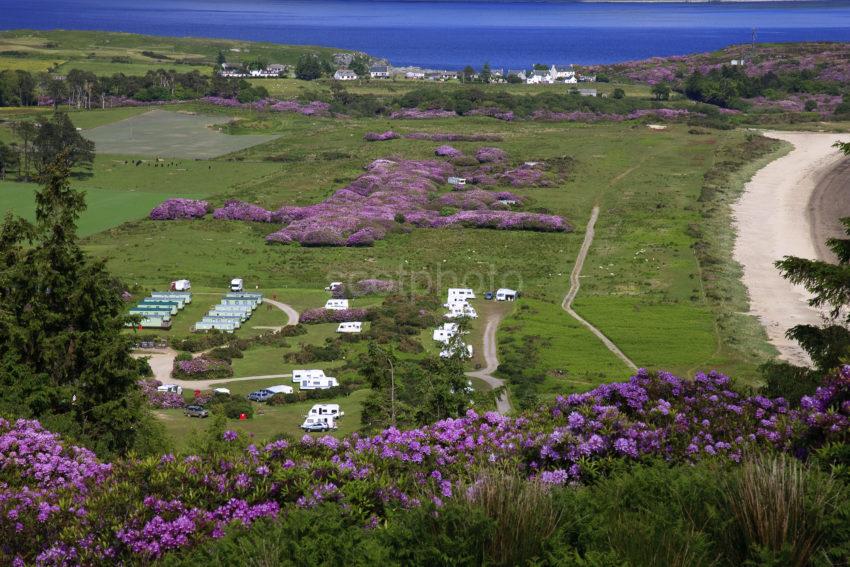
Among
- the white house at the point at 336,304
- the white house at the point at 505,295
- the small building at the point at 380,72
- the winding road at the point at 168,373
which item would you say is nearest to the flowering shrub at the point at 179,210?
the white house at the point at 336,304

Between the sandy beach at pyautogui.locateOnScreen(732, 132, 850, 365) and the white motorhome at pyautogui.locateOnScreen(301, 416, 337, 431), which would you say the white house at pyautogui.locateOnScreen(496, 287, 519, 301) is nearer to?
the sandy beach at pyautogui.locateOnScreen(732, 132, 850, 365)

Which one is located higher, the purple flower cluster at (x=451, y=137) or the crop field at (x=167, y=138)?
the purple flower cluster at (x=451, y=137)

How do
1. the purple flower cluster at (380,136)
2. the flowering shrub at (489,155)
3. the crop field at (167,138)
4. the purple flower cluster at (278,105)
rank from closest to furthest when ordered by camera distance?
the flowering shrub at (489,155)
the crop field at (167,138)
the purple flower cluster at (380,136)
the purple flower cluster at (278,105)

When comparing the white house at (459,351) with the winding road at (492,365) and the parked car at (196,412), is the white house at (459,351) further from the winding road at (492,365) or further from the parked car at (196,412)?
the parked car at (196,412)

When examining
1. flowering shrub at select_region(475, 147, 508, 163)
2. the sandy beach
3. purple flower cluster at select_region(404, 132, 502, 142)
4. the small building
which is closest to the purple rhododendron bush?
the sandy beach

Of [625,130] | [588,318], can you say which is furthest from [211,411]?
[625,130]

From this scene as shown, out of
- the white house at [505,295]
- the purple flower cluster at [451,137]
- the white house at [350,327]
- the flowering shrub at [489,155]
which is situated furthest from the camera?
the purple flower cluster at [451,137]

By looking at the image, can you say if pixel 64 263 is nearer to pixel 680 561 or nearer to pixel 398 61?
pixel 680 561
